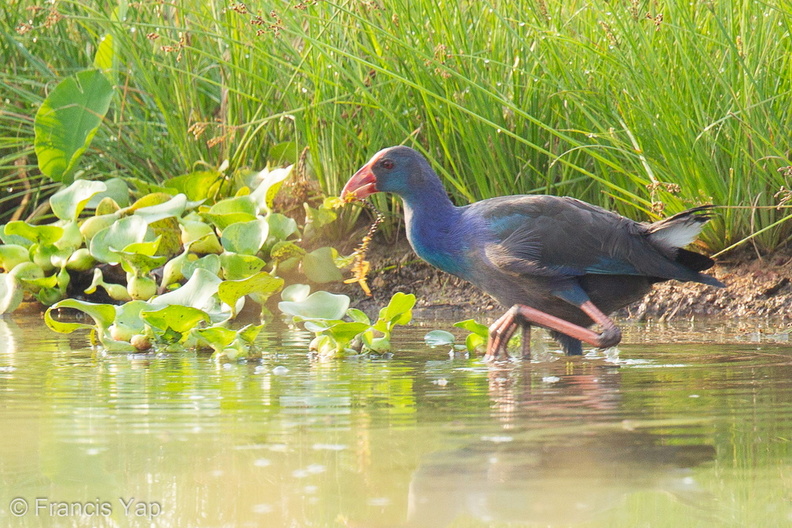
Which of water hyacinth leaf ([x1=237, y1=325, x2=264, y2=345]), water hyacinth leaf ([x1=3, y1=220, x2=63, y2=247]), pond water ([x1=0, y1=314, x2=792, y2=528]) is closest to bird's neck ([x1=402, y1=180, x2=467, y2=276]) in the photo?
pond water ([x1=0, y1=314, x2=792, y2=528])

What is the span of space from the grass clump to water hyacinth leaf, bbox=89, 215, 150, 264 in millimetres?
525

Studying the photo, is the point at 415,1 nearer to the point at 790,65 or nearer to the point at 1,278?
the point at 790,65

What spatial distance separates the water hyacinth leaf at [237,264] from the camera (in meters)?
5.18

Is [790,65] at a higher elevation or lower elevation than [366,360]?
higher

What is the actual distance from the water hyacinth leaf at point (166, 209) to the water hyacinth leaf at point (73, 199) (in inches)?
10.6

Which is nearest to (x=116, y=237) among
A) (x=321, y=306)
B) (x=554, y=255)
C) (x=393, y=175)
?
(x=321, y=306)

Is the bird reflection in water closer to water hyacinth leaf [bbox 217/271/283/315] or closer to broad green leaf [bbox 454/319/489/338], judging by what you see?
broad green leaf [bbox 454/319/489/338]

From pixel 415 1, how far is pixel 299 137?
123cm

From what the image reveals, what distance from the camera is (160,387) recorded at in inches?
136

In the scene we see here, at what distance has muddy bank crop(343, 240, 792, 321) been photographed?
17.1 ft

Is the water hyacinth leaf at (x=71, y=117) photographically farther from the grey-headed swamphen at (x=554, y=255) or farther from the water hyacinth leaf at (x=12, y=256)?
the grey-headed swamphen at (x=554, y=255)

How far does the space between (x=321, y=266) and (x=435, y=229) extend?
1.48m

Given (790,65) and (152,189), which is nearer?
(790,65)

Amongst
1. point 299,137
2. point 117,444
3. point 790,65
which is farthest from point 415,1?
point 117,444
